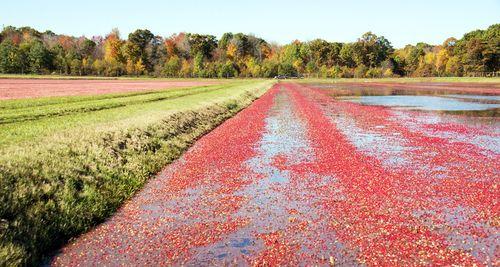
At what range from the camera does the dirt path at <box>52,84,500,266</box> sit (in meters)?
8.93

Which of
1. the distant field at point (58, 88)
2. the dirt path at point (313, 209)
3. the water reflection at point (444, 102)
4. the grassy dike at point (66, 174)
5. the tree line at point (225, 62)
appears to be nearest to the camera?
the dirt path at point (313, 209)

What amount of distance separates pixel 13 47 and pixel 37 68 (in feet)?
36.2

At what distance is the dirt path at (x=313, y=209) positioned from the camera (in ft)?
29.3

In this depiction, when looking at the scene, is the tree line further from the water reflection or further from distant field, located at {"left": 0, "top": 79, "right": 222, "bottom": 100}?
the water reflection

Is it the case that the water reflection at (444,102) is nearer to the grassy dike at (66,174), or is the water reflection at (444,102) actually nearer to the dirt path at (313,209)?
the dirt path at (313,209)

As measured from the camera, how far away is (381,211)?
11.3 metres

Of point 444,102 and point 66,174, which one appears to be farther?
point 444,102

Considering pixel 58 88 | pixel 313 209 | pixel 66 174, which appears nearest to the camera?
pixel 313 209

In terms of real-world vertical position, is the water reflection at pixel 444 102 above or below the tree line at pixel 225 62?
below

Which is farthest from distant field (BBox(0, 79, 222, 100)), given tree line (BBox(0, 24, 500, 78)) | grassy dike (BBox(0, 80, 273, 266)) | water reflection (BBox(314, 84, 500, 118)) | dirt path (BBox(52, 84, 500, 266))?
tree line (BBox(0, 24, 500, 78))

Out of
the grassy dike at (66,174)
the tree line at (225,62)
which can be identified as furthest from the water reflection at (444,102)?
the tree line at (225,62)

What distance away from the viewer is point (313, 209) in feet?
38.6

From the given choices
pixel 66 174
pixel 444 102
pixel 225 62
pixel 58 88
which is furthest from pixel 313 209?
pixel 225 62

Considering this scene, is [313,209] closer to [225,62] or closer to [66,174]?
[66,174]
